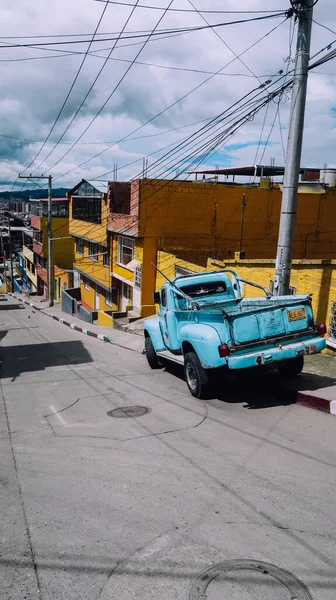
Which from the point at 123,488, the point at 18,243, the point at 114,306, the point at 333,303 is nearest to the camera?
the point at 123,488

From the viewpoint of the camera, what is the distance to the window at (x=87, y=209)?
31.3m

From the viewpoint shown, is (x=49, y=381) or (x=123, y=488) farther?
(x=49, y=381)

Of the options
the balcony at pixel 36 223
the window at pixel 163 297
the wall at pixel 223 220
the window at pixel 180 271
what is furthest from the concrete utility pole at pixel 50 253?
the window at pixel 163 297

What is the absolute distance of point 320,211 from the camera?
80.0 feet

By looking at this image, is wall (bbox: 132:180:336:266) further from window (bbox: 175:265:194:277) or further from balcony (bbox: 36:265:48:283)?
balcony (bbox: 36:265:48:283)

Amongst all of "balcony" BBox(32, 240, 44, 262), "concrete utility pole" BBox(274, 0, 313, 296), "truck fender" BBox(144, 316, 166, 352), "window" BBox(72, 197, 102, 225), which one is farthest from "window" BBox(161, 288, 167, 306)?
"balcony" BBox(32, 240, 44, 262)

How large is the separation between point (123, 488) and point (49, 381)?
22.4 feet

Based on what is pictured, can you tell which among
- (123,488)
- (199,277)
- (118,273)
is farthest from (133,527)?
(118,273)

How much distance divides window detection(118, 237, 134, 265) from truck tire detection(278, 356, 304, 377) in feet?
54.8

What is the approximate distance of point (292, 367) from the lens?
9250mm

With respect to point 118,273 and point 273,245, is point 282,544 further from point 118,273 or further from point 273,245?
point 118,273

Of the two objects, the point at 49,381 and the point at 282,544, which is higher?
the point at 282,544

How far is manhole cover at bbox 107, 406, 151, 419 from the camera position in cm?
830

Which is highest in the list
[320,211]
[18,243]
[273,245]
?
[320,211]
